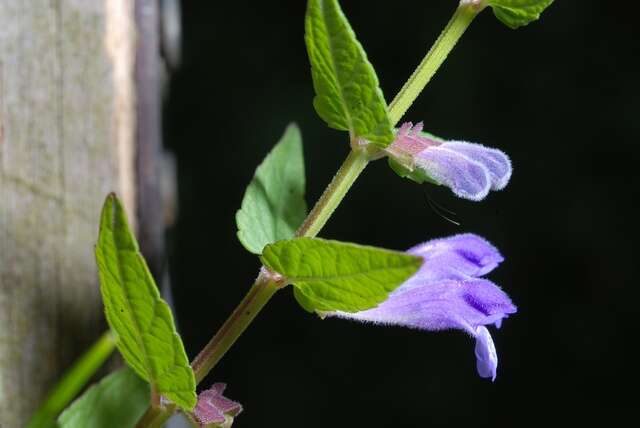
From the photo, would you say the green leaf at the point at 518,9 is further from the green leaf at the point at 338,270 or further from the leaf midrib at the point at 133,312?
the leaf midrib at the point at 133,312

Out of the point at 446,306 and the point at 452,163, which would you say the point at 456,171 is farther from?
the point at 446,306

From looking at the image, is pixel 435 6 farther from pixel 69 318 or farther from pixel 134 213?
pixel 69 318

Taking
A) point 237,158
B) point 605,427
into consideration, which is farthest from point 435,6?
point 605,427

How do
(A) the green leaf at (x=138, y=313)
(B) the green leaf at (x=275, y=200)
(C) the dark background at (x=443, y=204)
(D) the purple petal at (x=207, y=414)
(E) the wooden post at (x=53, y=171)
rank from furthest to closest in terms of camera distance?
(C) the dark background at (x=443, y=204)
(E) the wooden post at (x=53, y=171)
(B) the green leaf at (x=275, y=200)
(D) the purple petal at (x=207, y=414)
(A) the green leaf at (x=138, y=313)

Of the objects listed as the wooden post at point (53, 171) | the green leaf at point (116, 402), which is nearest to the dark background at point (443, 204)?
the wooden post at point (53, 171)

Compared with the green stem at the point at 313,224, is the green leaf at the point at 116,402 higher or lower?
lower

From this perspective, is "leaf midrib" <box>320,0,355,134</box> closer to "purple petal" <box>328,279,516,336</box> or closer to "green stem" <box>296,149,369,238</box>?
"green stem" <box>296,149,369,238</box>

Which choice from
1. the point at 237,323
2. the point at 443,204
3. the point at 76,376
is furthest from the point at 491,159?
the point at 443,204
